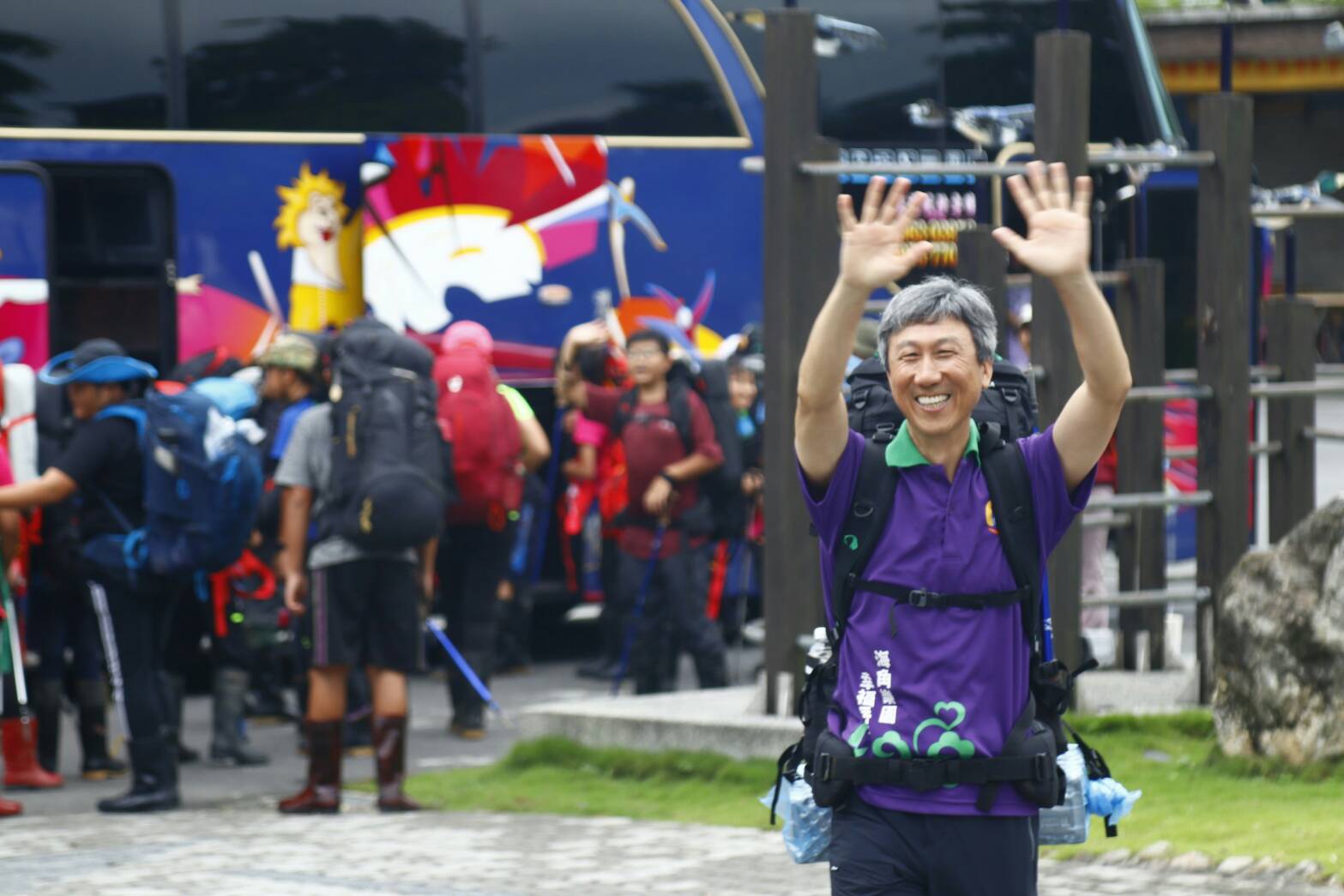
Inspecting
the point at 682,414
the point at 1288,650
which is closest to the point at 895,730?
the point at 1288,650

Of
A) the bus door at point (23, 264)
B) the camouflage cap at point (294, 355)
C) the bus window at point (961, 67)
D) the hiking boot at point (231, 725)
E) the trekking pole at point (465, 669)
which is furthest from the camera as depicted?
the bus window at point (961, 67)

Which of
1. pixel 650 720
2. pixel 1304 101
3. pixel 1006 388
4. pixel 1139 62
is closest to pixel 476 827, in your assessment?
pixel 650 720

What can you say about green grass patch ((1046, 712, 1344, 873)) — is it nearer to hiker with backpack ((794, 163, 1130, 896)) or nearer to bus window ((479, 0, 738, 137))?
hiker with backpack ((794, 163, 1130, 896))

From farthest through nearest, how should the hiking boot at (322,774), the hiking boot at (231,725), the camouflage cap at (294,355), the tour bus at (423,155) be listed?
the tour bus at (423,155), the camouflage cap at (294,355), the hiking boot at (231,725), the hiking boot at (322,774)

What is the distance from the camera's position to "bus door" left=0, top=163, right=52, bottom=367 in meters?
11.0

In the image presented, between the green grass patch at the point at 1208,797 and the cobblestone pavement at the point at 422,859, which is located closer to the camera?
the green grass patch at the point at 1208,797

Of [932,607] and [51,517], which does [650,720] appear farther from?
[932,607]

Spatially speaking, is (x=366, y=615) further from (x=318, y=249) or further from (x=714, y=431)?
(x=318, y=249)

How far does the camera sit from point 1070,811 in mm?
4152

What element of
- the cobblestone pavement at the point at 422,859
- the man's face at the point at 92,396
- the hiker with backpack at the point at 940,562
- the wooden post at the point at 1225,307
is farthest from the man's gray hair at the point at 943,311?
the man's face at the point at 92,396

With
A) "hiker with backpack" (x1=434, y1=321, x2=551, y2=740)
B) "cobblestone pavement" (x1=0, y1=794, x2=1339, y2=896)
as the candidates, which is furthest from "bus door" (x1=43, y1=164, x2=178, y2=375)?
"cobblestone pavement" (x1=0, y1=794, x2=1339, y2=896)

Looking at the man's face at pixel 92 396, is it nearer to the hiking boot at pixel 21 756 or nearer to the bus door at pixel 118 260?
the hiking boot at pixel 21 756

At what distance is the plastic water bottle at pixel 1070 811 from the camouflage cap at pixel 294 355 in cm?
610

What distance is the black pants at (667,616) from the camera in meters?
10.4
